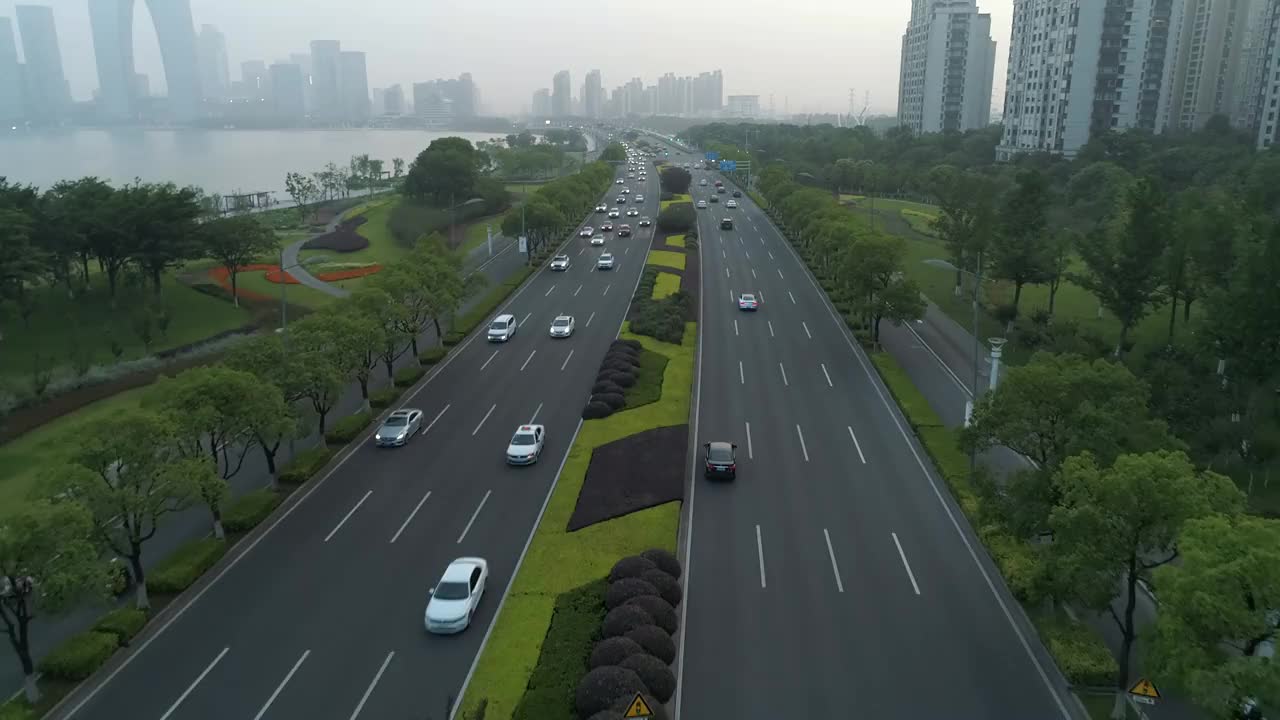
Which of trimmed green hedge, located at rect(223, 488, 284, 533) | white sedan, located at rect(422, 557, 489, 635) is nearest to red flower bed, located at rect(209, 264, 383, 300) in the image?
trimmed green hedge, located at rect(223, 488, 284, 533)

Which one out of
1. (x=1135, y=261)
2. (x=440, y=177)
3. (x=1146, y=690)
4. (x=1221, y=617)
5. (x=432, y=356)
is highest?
(x=440, y=177)

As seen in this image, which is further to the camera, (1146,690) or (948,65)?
(948,65)

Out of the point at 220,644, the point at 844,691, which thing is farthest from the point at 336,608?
the point at 844,691

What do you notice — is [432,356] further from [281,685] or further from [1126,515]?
[1126,515]

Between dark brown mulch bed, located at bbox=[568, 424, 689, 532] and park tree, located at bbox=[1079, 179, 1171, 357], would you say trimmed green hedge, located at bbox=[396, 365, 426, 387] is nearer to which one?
dark brown mulch bed, located at bbox=[568, 424, 689, 532]

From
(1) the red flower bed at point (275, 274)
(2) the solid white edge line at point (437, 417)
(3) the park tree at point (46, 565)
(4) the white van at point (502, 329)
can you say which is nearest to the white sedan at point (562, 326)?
(4) the white van at point (502, 329)

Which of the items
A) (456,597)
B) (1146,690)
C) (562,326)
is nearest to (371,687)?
(456,597)
